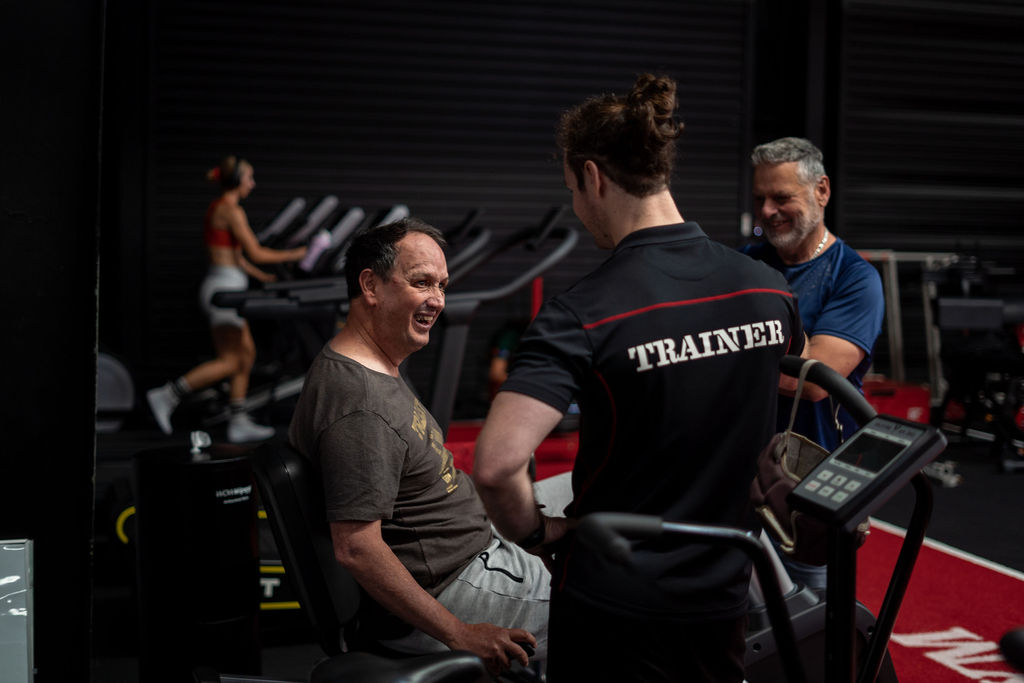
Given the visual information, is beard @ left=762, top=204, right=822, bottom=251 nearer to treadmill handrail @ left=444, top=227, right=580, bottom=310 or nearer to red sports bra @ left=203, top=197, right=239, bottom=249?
treadmill handrail @ left=444, top=227, right=580, bottom=310

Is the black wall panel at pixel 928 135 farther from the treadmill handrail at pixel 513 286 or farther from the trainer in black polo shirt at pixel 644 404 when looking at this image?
the trainer in black polo shirt at pixel 644 404

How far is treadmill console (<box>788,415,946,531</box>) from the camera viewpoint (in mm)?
1150

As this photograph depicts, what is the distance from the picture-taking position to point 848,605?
48.3 inches

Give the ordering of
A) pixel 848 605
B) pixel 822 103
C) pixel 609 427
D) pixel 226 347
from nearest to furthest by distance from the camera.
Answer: pixel 848 605 < pixel 609 427 < pixel 226 347 < pixel 822 103

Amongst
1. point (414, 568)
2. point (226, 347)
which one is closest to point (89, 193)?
point (414, 568)

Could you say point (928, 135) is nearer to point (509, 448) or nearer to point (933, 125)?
point (933, 125)

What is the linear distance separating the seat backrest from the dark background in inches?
156

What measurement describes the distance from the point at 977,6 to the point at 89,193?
8.00 metres

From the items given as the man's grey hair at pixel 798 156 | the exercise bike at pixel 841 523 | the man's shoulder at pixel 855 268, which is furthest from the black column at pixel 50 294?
the man's shoulder at pixel 855 268

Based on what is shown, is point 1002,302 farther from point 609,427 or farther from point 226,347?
point 609,427

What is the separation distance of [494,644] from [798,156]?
1.43 meters

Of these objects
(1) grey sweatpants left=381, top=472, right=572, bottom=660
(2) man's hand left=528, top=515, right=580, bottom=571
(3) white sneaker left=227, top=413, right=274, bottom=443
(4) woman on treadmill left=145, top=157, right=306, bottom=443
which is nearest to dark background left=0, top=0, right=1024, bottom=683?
(4) woman on treadmill left=145, top=157, right=306, bottom=443

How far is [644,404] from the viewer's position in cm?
135

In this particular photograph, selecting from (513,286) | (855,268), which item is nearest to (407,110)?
(513,286)
